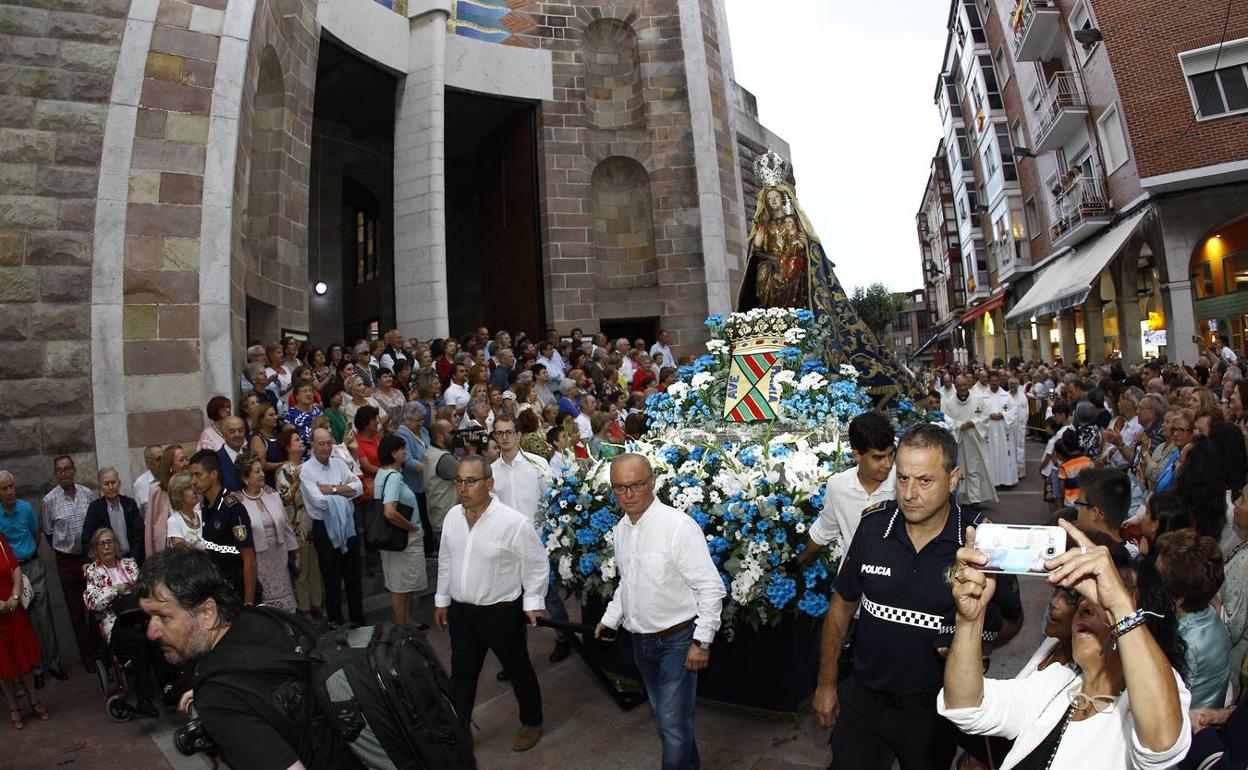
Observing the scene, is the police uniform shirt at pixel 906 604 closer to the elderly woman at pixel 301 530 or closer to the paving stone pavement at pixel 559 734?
the paving stone pavement at pixel 559 734

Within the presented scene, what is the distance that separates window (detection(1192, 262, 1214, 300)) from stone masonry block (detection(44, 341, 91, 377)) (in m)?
21.9

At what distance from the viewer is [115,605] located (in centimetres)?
530

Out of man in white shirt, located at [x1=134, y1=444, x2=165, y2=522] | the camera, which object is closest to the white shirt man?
the camera

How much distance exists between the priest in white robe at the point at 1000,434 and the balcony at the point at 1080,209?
36.7ft

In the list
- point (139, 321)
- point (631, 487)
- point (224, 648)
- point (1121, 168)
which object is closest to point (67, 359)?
point (139, 321)

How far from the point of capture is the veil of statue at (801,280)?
787 centimetres

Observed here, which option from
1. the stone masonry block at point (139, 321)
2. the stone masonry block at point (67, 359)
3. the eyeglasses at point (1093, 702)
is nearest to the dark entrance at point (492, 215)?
the stone masonry block at point (139, 321)

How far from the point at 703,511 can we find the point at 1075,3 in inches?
877

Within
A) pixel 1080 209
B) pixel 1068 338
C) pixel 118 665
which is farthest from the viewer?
pixel 1068 338

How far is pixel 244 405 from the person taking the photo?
820 cm

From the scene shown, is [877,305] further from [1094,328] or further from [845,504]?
[845,504]

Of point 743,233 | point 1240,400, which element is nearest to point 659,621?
point 1240,400

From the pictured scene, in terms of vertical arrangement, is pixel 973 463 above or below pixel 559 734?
above

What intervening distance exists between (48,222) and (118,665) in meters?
4.91
